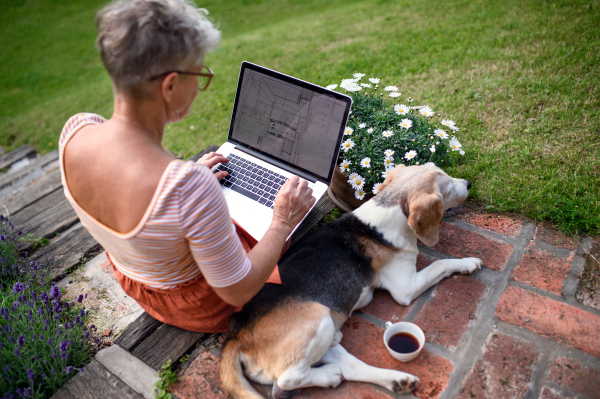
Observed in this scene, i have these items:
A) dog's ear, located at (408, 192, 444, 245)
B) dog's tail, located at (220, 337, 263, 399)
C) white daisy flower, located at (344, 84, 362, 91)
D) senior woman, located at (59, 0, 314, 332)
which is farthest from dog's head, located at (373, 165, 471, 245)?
dog's tail, located at (220, 337, 263, 399)

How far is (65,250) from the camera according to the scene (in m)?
3.99

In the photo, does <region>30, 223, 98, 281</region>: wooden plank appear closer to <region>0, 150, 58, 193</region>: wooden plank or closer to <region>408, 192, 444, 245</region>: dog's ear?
<region>0, 150, 58, 193</region>: wooden plank

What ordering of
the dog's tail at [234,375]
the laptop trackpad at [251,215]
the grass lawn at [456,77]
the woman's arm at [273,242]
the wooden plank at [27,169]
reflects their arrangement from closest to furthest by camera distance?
the woman's arm at [273,242]
the dog's tail at [234,375]
the laptop trackpad at [251,215]
the grass lawn at [456,77]
the wooden plank at [27,169]

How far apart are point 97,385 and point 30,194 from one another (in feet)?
13.8

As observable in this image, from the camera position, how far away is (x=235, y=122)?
131 inches

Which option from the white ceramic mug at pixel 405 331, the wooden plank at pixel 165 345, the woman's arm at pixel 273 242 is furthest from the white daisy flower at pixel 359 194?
the wooden plank at pixel 165 345

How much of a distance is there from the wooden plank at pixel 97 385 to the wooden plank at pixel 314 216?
5.39ft

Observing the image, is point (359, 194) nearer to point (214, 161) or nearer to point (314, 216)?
point (314, 216)

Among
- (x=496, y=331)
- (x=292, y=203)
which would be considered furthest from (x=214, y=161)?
(x=496, y=331)

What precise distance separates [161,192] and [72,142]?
71 centimetres

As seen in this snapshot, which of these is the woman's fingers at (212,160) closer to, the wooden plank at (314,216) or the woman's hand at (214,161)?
the woman's hand at (214,161)

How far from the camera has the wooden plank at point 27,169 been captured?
645cm

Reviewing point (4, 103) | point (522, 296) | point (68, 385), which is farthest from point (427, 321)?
point (4, 103)

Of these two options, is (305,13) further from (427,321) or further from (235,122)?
(427,321)
